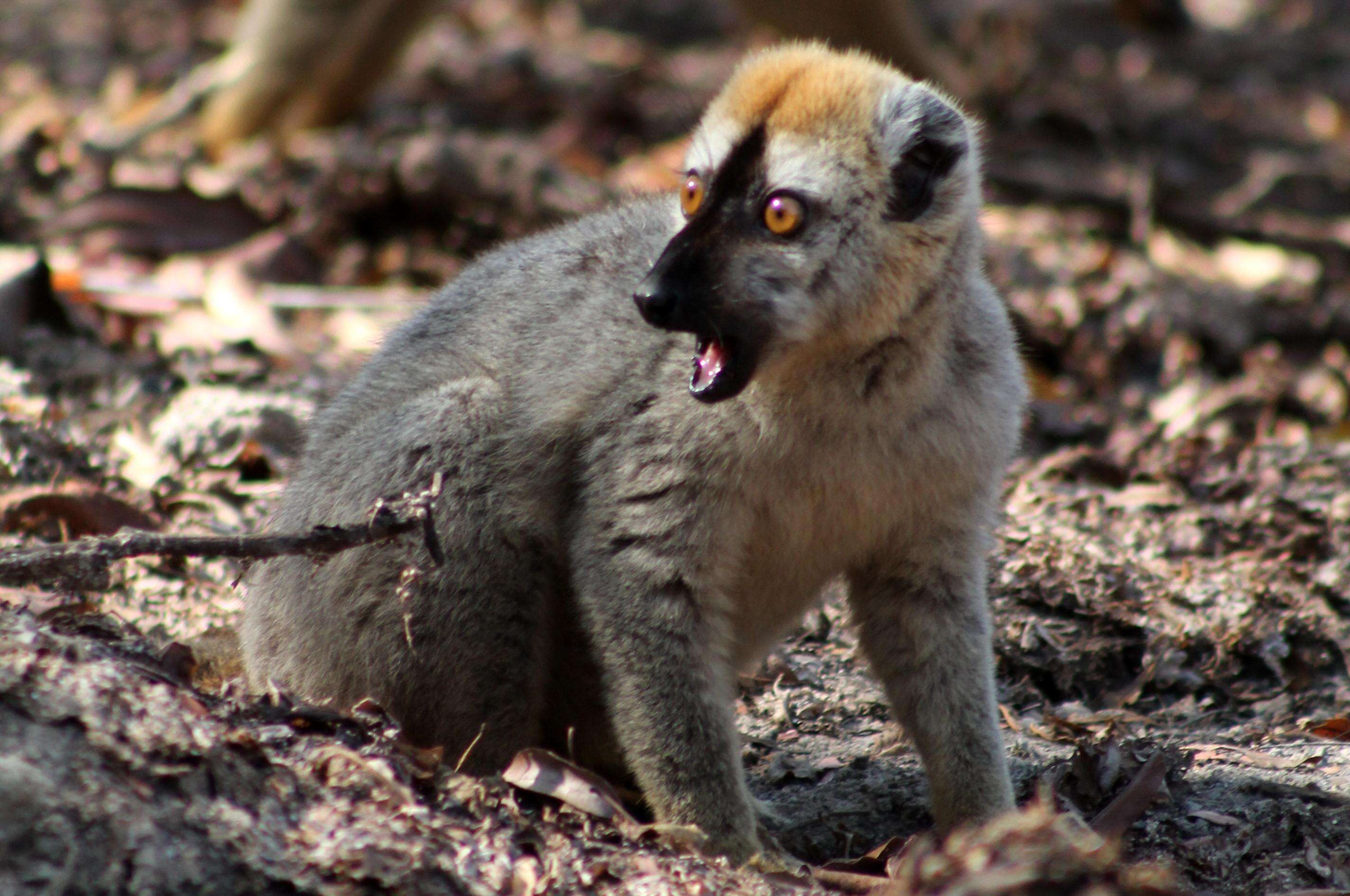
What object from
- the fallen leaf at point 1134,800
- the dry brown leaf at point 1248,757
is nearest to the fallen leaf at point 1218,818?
the fallen leaf at point 1134,800

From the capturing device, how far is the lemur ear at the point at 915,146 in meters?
3.62

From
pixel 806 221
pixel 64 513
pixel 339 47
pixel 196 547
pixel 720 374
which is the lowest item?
pixel 64 513

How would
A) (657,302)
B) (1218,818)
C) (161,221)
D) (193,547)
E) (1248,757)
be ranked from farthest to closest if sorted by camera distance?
1. (161,221)
2. (1248,757)
3. (1218,818)
4. (657,302)
5. (193,547)

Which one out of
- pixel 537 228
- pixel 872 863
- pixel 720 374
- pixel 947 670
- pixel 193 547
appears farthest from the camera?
pixel 537 228

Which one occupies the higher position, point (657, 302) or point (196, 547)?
point (657, 302)

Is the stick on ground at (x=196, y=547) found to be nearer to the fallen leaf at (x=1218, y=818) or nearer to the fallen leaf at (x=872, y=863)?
the fallen leaf at (x=872, y=863)

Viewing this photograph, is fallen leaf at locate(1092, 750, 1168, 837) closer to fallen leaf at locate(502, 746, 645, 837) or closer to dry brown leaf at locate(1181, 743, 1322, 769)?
dry brown leaf at locate(1181, 743, 1322, 769)

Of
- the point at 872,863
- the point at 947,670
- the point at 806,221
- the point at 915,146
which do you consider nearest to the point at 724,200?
the point at 806,221

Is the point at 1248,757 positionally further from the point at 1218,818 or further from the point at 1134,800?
the point at 1134,800

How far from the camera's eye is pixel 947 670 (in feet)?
12.9

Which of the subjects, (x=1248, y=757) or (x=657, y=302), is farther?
(x=1248, y=757)

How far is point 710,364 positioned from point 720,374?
2.2 inches

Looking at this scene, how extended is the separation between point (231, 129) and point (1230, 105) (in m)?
8.38

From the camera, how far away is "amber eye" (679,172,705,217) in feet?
11.9
